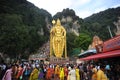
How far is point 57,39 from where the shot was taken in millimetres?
34688

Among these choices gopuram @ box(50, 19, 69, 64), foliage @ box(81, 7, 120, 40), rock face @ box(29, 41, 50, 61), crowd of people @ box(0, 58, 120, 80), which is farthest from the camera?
foliage @ box(81, 7, 120, 40)

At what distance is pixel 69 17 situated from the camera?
124 meters

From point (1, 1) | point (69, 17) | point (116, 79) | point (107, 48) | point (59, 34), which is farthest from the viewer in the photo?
point (69, 17)

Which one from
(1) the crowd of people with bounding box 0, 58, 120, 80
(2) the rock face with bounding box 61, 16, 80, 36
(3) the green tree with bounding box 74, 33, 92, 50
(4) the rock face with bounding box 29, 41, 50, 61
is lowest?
(1) the crowd of people with bounding box 0, 58, 120, 80

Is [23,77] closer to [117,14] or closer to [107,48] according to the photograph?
[107,48]

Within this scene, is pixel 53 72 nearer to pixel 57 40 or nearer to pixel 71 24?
pixel 57 40

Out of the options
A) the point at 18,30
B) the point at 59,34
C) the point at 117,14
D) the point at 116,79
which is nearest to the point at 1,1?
the point at 18,30

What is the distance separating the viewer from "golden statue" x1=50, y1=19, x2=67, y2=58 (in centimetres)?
3441

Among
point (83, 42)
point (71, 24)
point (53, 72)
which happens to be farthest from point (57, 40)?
point (71, 24)

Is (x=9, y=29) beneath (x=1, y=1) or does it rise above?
beneath

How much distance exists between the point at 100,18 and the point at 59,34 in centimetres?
10120

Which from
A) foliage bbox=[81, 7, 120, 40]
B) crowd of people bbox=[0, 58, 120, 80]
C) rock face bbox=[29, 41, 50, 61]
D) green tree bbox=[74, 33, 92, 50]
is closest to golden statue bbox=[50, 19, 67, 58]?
rock face bbox=[29, 41, 50, 61]

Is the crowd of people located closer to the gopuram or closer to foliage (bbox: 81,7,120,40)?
the gopuram

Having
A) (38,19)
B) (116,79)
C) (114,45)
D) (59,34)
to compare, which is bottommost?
(116,79)
